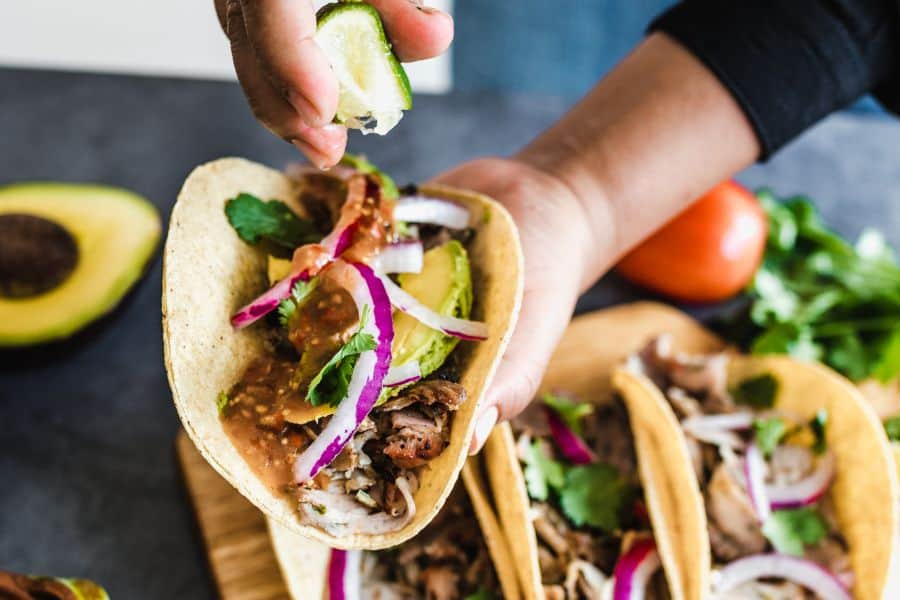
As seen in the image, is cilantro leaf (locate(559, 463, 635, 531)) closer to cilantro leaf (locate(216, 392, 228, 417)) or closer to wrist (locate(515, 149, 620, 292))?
wrist (locate(515, 149, 620, 292))

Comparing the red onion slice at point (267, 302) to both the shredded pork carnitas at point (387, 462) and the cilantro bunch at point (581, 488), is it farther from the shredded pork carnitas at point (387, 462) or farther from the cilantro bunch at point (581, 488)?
A: the cilantro bunch at point (581, 488)

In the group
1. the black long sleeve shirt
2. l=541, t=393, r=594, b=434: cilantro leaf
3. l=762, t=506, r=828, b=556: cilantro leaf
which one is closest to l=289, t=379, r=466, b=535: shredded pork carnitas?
l=541, t=393, r=594, b=434: cilantro leaf

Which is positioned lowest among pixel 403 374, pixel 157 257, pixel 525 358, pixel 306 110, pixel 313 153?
pixel 157 257

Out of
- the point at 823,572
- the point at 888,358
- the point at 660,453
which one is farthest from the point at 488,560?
the point at 888,358

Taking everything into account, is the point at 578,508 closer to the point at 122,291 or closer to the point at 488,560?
the point at 488,560

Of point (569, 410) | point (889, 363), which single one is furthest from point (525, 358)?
point (889, 363)

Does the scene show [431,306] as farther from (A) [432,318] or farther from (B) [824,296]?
(B) [824,296]
